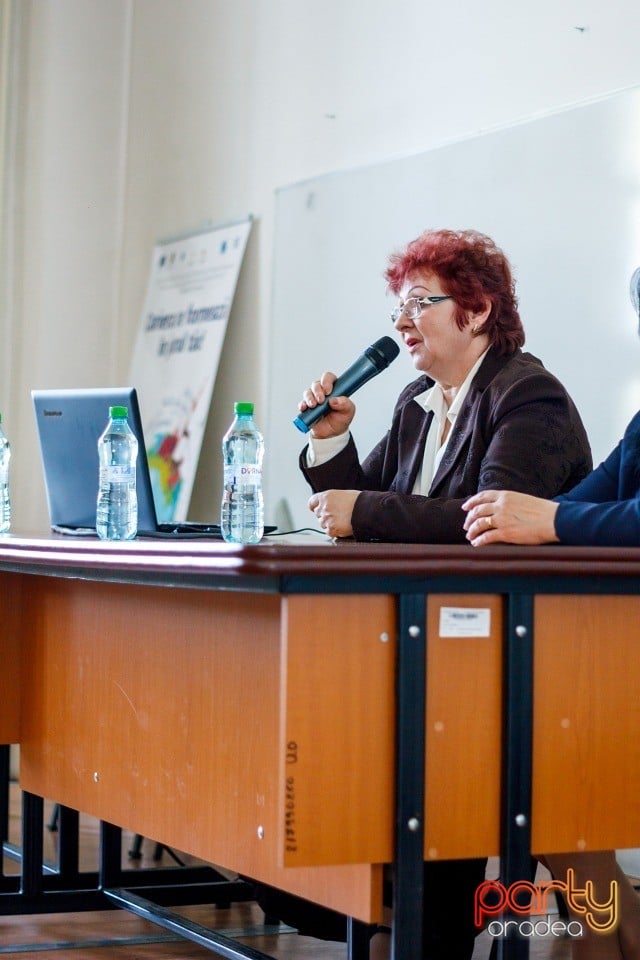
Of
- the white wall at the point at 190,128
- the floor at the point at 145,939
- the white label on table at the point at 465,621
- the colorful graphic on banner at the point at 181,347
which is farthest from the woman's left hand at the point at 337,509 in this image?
the colorful graphic on banner at the point at 181,347

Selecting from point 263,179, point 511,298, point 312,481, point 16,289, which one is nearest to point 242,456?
point 312,481

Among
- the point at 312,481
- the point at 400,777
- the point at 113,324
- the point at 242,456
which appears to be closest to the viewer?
the point at 400,777

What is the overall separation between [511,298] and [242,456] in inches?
24.0

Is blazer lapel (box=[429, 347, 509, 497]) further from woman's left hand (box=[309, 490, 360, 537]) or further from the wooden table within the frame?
the wooden table

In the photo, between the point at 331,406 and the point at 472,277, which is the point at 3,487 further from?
the point at 472,277

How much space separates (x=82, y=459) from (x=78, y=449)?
0.07 feet

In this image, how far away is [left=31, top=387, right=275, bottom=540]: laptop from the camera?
89.1 inches

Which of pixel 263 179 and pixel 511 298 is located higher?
pixel 263 179

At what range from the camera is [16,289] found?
4.64 m

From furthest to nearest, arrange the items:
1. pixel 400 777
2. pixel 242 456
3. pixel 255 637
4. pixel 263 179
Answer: pixel 263 179 < pixel 242 456 < pixel 255 637 < pixel 400 777

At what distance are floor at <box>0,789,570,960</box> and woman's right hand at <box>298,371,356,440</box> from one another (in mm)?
1011

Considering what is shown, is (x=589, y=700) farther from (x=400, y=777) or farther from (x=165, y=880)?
(x=165, y=880)

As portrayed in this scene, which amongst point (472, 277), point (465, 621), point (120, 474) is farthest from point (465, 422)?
point (465, 621)

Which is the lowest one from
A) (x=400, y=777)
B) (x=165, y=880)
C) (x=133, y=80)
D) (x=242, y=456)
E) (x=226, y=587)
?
(x=165, y=880)
